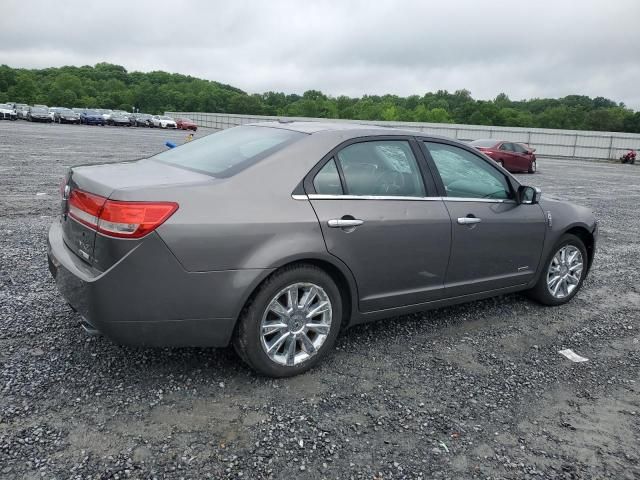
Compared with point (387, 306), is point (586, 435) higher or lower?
lower

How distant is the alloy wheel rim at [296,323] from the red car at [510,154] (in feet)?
64.2

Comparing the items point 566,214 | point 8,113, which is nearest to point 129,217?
point 566,214

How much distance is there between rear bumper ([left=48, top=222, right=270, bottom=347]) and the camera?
2895 millimetres

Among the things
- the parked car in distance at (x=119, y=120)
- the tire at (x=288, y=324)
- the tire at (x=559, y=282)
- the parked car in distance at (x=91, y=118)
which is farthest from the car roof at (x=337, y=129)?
the parked car in distance at (x=119, y=120)

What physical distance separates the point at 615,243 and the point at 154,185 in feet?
25.1

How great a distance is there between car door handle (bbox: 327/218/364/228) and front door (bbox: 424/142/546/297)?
91 centimetres

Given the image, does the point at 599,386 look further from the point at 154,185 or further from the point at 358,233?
the point at 154,185

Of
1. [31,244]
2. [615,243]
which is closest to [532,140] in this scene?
[615,243]

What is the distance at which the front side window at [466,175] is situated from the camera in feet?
13.8

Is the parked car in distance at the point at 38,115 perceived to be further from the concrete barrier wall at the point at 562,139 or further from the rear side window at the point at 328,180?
the rear side window at the point at 328,180

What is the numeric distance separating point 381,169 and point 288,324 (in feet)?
4.25

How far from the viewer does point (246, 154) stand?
141 inches

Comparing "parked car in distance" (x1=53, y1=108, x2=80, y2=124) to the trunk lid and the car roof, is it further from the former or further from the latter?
the trunk lid

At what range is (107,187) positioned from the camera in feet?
9.94
